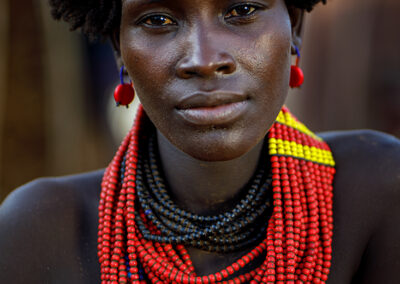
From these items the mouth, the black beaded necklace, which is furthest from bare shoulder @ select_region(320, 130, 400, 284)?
the mouth

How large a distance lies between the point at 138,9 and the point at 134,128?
1.97 feet

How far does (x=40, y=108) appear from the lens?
499cm

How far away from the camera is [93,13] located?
204cm

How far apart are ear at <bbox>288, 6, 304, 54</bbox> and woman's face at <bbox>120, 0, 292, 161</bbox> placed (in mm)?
229

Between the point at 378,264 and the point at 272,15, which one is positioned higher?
the point at 272,15

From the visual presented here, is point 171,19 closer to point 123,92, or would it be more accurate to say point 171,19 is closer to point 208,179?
point 123,92

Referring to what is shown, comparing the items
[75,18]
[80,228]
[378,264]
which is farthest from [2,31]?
[378,264]

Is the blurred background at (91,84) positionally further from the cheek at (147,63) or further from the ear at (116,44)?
the cheek at (147,63)

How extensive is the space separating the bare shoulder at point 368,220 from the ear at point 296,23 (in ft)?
1.84

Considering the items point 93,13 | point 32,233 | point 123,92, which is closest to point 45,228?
point 32,233

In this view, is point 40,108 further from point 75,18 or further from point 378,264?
point 378,264

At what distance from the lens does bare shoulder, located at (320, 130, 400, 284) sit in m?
1.87

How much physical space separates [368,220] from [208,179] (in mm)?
646

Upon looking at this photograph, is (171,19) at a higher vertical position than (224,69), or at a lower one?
higher
